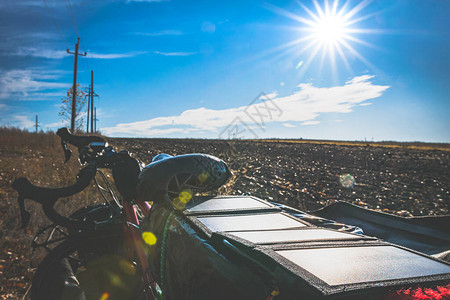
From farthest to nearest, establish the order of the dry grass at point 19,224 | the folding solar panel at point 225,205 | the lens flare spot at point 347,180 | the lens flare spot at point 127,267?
1. the lens flare spot at point 347,180
2. the dry grass at point 19,224
3. the lens flare spot at point 127,267
4. the folding solar panel at point 225,205

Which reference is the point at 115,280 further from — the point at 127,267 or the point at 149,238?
the point at 149,238

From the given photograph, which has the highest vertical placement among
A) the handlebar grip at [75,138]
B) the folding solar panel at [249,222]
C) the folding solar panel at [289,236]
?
the handlebar grip at [75,138]

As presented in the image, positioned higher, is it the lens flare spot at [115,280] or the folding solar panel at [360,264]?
the folding solar panel at [360,264]

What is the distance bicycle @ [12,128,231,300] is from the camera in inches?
61.2

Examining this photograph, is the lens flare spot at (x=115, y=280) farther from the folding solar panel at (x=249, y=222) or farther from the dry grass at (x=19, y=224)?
the dry grass at (x=19, y=224)

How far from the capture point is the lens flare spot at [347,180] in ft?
30.9

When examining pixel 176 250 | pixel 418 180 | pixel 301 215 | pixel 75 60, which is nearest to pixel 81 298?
pixel 176 250

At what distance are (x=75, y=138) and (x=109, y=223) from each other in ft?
2.24

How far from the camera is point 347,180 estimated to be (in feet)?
34.1

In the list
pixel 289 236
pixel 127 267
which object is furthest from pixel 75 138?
pixel 289 236

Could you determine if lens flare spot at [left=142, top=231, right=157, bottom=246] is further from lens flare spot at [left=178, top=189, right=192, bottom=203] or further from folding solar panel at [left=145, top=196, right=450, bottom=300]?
lens flare spot at [left=178, top=189, right=192, bottom=203]

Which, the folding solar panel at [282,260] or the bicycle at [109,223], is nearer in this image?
the folding solar panel at [282,260]

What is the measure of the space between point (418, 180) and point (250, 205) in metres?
12.0

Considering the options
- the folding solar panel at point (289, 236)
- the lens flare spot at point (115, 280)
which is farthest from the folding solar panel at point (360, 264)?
the lens flare spot at point (115, 280)
